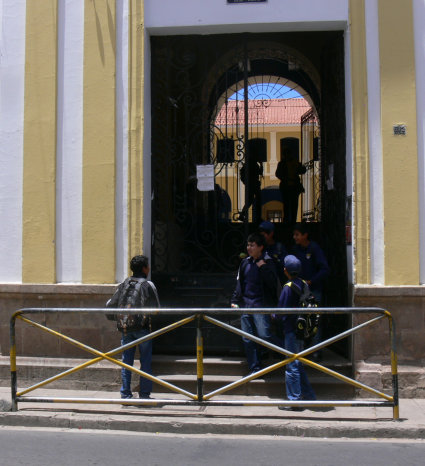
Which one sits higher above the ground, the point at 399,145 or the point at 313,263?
the point at 399,145

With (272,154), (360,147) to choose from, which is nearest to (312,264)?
(360,147)

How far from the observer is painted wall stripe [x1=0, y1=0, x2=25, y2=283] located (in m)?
7.24

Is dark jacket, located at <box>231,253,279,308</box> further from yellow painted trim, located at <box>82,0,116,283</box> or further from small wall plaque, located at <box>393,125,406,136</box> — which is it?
small wall plaque, located at <box>393,125,406,136</box>

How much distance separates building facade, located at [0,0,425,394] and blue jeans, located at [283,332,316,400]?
823 millimetres

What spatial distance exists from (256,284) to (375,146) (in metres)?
2.17

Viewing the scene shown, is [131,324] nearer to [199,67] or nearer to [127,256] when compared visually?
[127,256]

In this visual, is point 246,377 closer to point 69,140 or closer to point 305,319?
point 305,319

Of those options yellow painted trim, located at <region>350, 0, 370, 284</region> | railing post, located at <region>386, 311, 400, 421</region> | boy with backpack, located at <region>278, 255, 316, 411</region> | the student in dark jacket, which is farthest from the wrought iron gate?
railing post, located at <region>386, 311, 400, 421</region>

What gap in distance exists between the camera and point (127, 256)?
7086 millimetres

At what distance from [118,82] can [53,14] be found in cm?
121

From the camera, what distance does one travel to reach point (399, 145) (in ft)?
22.3

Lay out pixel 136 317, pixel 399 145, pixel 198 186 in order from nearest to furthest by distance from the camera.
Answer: pixel 136 317, pixel 399 145, pixel 198 186

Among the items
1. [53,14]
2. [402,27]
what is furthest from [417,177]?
[53,14]

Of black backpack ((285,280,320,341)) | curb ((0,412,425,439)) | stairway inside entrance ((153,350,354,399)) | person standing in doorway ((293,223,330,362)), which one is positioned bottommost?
curb ((0,412,425,439))
